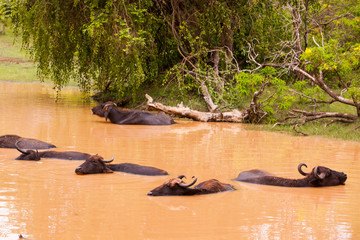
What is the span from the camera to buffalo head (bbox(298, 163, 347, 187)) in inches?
309

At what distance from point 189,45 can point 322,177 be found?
12.2m

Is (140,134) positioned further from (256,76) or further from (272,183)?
(272,183)

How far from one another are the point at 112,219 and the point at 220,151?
5365 millimetres

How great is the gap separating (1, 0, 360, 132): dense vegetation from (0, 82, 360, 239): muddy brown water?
4.06 meters

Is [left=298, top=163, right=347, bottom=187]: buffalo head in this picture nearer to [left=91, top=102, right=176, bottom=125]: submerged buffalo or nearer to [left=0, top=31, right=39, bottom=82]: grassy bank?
[left=91, top=102, right=176, bottom=125]: submerged buffalo

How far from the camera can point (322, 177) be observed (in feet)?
25.6

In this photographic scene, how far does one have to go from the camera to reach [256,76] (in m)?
16.2

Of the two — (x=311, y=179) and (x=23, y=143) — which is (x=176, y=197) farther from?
(x=23, y=143)

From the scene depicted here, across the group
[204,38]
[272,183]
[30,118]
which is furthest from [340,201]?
[204,38]

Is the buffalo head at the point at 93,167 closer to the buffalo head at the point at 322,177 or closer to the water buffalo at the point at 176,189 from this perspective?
the water buffalo at the point at 176,189

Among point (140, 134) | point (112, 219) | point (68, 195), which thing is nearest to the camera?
point (112, 219)

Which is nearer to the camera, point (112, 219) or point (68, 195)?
point (112, 219)

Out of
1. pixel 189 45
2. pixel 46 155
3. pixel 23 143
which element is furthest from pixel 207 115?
pixel 46 155

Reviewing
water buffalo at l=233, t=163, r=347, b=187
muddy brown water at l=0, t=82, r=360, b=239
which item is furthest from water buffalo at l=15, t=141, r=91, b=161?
water buffalo at l=233, t=163, r=347, b=187
